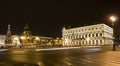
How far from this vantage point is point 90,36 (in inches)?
4966

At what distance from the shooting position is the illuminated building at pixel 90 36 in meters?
122

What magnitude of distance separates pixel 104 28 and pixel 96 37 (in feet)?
25.8

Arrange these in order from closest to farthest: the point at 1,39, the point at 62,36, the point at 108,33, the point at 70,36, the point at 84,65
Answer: the point at 84,65
the point at 1,39
the point at 108,33
the point at 70,36
the point at 62,36

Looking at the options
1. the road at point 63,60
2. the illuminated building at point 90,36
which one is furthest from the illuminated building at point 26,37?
the illuminated building at point 90,36

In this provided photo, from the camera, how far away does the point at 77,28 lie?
5502 inches

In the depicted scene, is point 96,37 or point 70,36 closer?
point 96,37

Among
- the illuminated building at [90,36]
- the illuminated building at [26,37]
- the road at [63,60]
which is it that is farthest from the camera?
the illuminated building at [90,36]

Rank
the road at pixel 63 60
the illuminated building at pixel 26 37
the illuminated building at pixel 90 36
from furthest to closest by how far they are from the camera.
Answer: the illuminated building at pixel 90 36 < the illuminated building at pixel 26 37 < the road at pixel 63 60

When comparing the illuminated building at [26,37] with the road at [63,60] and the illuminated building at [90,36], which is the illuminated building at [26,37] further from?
the illuminated building at [90,36]

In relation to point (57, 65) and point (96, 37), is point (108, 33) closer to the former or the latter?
point (96, 37)

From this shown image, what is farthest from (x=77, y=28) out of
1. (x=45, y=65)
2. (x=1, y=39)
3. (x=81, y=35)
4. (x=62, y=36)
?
(x=45, y=65)

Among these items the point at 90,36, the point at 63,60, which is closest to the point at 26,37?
the point at 63,60

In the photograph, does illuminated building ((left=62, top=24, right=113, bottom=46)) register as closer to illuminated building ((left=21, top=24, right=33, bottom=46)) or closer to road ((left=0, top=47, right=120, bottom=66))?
illuminated building ((left=21, top=24, right=33, bottom=46))

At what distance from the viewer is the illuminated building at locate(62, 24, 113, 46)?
121750 millimetres
